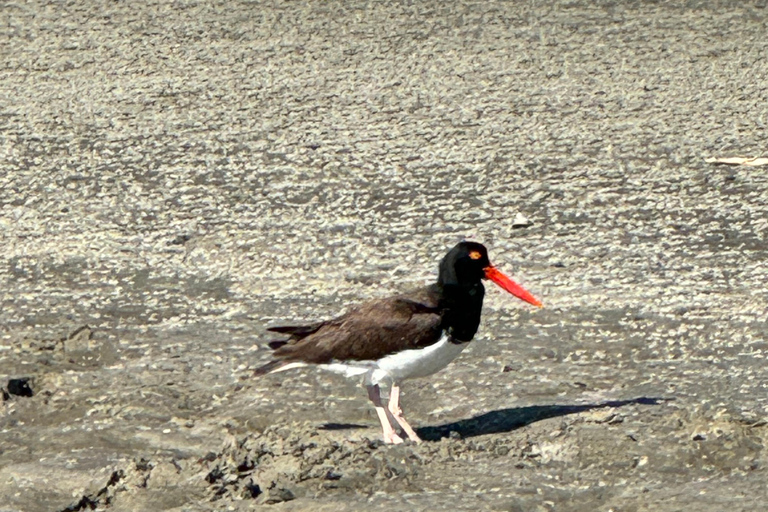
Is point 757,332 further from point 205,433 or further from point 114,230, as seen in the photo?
point 114,230

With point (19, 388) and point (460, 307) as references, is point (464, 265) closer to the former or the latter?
point (460, 307)

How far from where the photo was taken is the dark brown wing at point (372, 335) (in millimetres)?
5742

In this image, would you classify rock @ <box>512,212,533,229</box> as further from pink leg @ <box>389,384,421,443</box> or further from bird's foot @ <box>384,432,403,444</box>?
bird's foot @ <box>384,432,403,444</box>

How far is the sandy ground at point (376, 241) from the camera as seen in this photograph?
5.35 metres

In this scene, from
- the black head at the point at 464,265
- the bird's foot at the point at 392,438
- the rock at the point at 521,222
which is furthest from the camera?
the rock at the point at 521,222

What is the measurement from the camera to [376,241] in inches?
308

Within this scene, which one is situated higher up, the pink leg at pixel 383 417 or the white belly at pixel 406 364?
the white belly at pixel 406 364

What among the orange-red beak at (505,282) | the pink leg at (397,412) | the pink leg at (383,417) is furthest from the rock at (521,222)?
the pink leg at (383,417)

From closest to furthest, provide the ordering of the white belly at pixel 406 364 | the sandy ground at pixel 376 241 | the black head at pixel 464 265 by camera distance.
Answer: the sandy ground at pixel 376 241 → the white belly at pixel 406 364 → the black head at pixel 464 265

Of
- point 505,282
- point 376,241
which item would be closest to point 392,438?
point 505,282

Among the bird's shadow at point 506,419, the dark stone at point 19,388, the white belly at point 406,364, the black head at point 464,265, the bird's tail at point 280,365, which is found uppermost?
the black head at point 464,265

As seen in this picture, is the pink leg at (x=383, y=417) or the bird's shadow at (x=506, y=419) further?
the bird's shadow at (x=506, y=419)

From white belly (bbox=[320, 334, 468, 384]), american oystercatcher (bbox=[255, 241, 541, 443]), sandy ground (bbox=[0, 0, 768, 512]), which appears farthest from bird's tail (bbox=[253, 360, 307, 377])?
sandy ground (bbox=[0, 0, 768, 512])

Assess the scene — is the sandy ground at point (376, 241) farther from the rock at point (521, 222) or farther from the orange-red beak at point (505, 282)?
the orange-red beak at point (505, 282)
